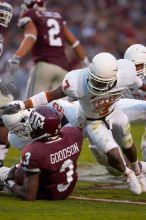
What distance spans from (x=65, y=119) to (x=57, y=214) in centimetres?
194

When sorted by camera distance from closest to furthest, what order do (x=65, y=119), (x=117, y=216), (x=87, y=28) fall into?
(x=117, y=216)
(x=65, y=119)
(x=87, y=28)

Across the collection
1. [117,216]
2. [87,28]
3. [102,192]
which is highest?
[117,216]

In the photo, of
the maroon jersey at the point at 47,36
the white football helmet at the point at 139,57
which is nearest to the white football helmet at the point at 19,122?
the white football helmet at the point at 139,57

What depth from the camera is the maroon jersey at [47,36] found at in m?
11.2

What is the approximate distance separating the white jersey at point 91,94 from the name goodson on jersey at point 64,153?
0.73 meters

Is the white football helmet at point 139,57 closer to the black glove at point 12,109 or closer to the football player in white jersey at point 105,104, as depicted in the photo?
the football player in white jersey at point 105,104

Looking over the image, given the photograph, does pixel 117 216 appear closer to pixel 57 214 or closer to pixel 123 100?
pixel 57 214

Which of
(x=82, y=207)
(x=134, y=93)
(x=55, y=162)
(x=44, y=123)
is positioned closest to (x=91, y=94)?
(x=44, y=123)

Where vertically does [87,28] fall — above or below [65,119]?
below

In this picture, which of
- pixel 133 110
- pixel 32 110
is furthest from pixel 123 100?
pixel 32 110

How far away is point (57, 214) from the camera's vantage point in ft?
19.8

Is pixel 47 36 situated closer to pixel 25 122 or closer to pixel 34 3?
pixel 34 3

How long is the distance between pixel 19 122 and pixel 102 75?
2.55ft

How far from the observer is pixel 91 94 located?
731 cm
